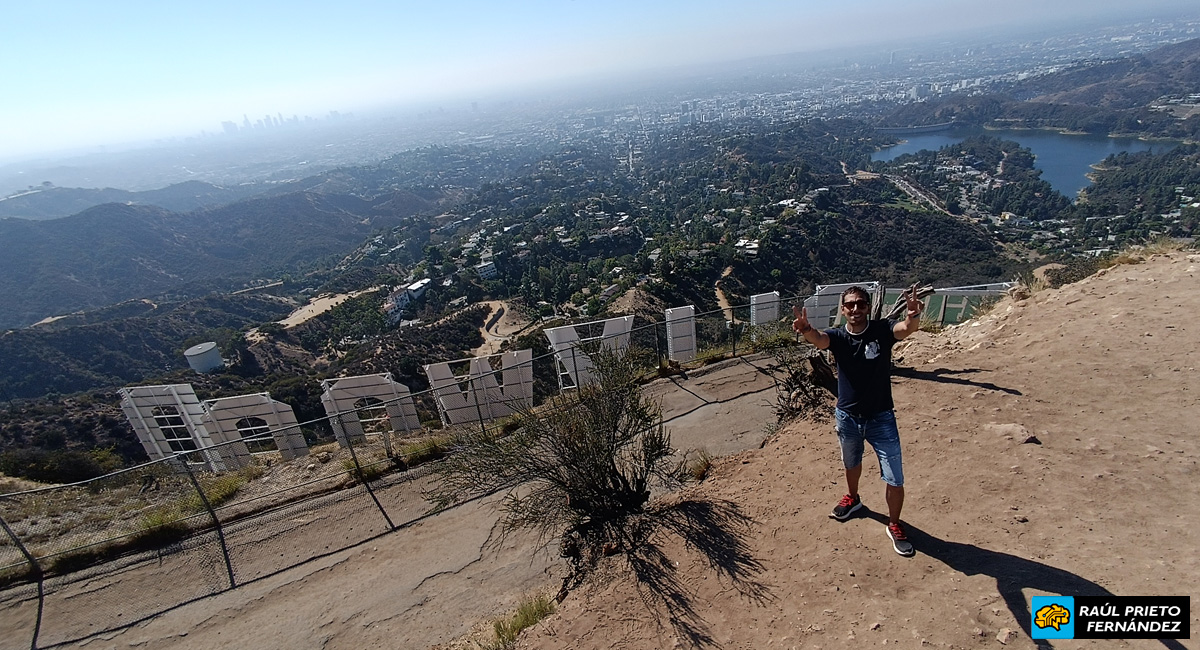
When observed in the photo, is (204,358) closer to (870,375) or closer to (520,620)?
(520,620)

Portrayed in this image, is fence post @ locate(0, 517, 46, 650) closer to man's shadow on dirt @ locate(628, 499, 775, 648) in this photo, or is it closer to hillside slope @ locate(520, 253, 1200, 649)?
hillside slope @ locate(520, 253, 1200, 649)

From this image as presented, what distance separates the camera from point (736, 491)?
18.9 feet

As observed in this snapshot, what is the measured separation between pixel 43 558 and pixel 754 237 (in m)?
57.6

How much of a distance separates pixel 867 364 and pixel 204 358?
1694 inches

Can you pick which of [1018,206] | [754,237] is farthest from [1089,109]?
[754,237]

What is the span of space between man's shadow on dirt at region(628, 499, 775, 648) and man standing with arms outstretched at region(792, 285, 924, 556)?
4.22 feet

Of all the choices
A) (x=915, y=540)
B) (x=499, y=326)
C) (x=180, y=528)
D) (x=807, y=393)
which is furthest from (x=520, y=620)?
(x=499, y=326)

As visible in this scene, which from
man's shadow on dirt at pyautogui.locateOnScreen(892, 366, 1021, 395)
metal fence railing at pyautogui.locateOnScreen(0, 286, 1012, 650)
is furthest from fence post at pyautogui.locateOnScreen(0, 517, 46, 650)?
man's shadow on dirt at pyautogui.locateOnScreen(892, 366, 1021, 395)

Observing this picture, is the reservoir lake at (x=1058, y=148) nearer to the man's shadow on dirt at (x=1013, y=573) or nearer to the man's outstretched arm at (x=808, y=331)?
the man's shadow on dirt at (x=1013, y=573)

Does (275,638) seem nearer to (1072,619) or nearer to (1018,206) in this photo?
(1072,619)

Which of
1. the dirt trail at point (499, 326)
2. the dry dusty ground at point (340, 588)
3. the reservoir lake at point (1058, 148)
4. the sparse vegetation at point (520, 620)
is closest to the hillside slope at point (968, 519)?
the sparse vegetation at point (520, 620)

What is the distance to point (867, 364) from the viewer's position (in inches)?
150

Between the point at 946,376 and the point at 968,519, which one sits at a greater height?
the point at 968,519

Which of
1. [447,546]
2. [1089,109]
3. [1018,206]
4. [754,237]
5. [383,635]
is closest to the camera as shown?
[383,635]
